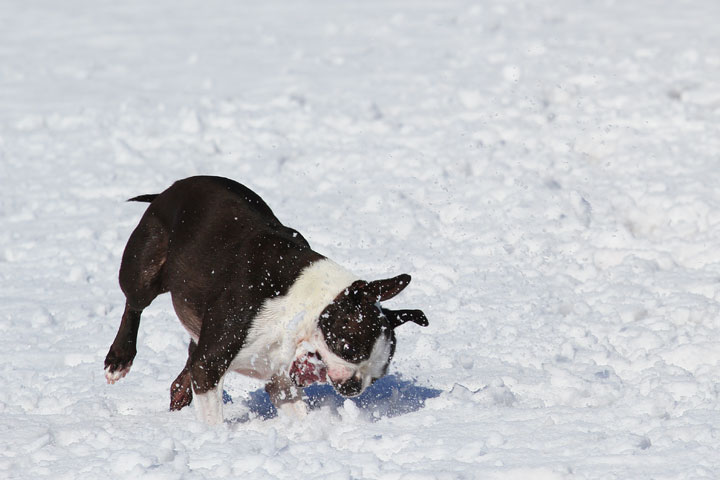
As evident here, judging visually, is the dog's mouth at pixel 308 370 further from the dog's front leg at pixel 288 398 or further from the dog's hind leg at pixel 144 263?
the dog's hind leg at pixel 144 263

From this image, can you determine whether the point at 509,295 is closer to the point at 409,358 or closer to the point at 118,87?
the point at 409,358

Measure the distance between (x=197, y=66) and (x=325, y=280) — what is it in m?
7.93

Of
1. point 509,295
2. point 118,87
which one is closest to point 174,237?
point 509,295

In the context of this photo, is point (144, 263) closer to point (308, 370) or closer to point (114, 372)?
point (114, 372)

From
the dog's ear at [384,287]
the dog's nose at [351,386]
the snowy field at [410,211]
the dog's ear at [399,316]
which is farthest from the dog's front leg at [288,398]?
the dog's ear at [384,287]

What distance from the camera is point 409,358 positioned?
6500 mm

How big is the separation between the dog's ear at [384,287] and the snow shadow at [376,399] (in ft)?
2.31

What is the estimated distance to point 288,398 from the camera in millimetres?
5426

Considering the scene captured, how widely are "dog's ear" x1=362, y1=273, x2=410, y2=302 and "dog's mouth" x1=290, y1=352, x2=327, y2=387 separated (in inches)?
15.2

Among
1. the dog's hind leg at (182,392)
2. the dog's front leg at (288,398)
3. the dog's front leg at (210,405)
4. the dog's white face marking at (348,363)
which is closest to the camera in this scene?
the dog's white face marking at (348,363)

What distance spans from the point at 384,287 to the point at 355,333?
0.83 ft

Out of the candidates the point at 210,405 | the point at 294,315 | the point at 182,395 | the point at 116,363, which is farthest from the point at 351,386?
the point at 116,363

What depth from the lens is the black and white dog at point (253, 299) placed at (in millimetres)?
4898

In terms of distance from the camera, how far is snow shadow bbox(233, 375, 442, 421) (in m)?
5.44
